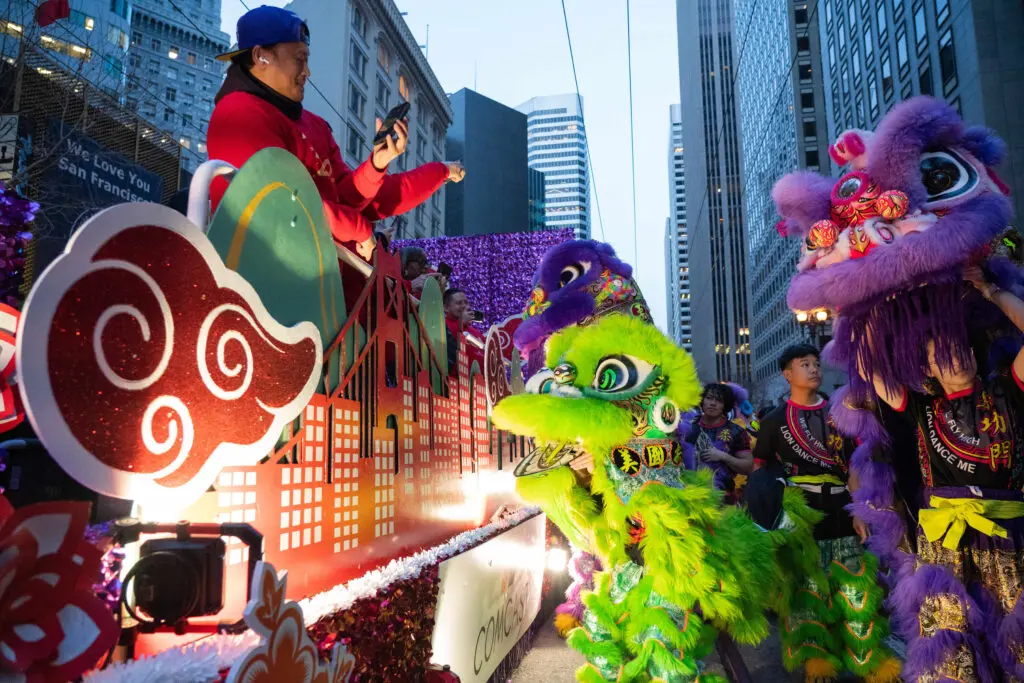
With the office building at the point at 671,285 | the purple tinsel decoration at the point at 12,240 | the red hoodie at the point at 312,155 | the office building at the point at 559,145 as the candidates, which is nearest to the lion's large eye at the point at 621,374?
Result: the red hoodie at the point at 312,155

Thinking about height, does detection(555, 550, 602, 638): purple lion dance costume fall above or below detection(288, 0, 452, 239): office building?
below

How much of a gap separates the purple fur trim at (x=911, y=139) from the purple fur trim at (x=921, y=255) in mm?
216

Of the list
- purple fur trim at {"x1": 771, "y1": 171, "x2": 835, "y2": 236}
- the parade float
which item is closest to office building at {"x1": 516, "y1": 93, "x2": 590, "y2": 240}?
purple fur trim at {"x1": 771, "y1": 171, "x2": 835, "y2": 236}

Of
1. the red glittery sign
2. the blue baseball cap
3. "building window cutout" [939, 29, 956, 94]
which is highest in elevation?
"building window cutout" [939, 29, 956, 94]

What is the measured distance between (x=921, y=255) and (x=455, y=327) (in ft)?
8.27

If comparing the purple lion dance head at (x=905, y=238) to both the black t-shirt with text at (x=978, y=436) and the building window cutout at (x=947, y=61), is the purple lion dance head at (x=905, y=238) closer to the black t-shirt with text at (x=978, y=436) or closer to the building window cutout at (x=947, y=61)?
the black t-shirt with text at (x=978, y=436)

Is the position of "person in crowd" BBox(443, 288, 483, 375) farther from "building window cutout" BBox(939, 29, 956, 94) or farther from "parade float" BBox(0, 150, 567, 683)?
"building window cutout" BBox(939, 29, 956, 94)

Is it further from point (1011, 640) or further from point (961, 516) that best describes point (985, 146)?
point (1011, 640)

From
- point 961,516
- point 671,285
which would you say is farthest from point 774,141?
point 671,285

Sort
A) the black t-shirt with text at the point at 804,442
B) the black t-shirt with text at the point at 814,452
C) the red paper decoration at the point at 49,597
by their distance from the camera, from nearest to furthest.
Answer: the red paper decoration at the point at 49,597 → the black t-shirt with text at the point at 814,452 → the black t-shirt with text at the point at 804,442

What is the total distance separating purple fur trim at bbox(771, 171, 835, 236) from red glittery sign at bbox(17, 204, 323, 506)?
7.66 feet

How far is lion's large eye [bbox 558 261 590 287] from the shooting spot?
464 cm

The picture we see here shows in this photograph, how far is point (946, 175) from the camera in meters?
2.54

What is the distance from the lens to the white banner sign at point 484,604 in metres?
2.31
